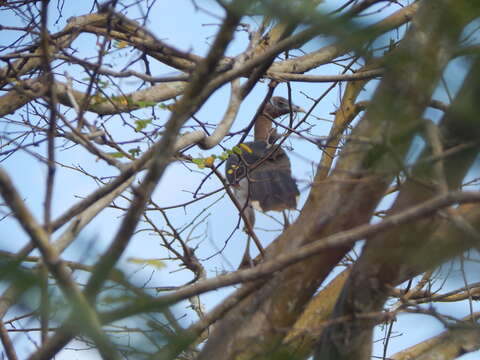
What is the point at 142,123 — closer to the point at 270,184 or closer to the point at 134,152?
the point at 134,152

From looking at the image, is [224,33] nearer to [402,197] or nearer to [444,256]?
[444,256]

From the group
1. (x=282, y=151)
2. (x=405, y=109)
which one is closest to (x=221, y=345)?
(x=405, y=109)

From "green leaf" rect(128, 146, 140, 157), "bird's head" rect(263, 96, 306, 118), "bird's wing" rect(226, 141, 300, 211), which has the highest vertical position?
"bird's head" rect(263, 96, 306, 118)

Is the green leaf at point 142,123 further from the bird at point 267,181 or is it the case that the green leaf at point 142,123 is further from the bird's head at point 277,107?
the bird's head at point 277,107

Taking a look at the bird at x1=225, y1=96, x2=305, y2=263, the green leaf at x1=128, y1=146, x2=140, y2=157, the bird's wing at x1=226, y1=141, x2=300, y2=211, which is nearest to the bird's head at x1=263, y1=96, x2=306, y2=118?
the bird at x1=225, y1=96, x2=305, y2=263

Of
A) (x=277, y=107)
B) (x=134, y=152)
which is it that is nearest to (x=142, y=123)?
(x=134, y=152)

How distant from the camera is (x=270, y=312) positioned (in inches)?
98.4

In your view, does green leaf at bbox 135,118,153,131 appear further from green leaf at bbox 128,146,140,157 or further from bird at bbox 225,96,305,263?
bird at bbox 225,96,305,263

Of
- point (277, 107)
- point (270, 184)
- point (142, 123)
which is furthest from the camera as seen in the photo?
Result: point (277, 107)

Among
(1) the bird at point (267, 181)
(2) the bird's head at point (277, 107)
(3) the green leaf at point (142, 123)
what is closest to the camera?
(3) the green leaf at point (142, 123)

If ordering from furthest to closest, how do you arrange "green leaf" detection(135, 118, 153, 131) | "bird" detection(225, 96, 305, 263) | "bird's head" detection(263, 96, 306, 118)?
"bird's head" detection(263, 96, 306, 118)
"bird" detection(225, 96, 305, 263)
"green leaf" detection(135, 118, 153, 131)

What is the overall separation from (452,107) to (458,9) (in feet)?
0.98

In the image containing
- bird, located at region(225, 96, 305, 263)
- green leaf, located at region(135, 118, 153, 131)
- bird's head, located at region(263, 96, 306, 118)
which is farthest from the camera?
bird's head, located at region(263, 96, 306, 118)

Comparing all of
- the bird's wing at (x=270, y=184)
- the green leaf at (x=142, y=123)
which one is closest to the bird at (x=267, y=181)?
the bird's wing at (x=270, y=184)
